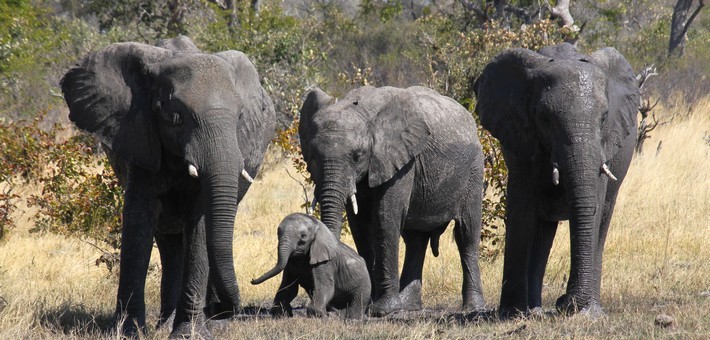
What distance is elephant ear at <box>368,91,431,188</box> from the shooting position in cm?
899

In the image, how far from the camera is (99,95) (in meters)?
7.43

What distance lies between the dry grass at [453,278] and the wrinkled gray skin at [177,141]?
49 centimetres

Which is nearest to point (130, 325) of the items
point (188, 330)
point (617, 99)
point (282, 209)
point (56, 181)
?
point (188, 330)

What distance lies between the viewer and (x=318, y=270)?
8406 millimetres

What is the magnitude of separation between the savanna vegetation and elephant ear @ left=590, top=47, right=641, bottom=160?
1249 millimetres

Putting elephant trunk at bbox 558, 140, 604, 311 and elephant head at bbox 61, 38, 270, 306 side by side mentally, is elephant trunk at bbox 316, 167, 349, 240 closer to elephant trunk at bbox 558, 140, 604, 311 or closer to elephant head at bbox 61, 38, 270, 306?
elephant head at bbox 61, 38, 270, 306

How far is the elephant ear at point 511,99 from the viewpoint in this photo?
8117 mm

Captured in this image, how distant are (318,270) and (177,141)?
6.12 feet

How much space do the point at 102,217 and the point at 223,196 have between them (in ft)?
18.1

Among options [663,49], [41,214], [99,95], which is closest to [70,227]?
[41,214]

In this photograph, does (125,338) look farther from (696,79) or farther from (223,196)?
(696,79)

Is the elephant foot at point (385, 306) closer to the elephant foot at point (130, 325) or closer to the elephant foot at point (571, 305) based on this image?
the elephant foot at point (571, 305)

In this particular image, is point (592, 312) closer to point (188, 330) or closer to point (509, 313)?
point (509, 313)

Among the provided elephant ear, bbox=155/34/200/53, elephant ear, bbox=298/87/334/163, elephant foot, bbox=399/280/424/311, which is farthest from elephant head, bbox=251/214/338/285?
elephant ear, bbox=155/34/200/53
